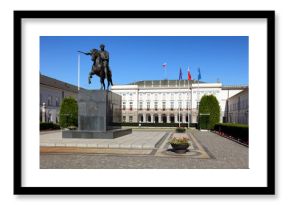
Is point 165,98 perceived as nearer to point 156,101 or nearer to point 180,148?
point 156,101

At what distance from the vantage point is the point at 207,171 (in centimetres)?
611

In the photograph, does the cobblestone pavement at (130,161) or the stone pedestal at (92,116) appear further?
the stone pedestal at (92,116)

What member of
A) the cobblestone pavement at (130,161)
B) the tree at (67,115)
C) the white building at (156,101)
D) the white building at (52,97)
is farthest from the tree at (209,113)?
the white building at (156,101)

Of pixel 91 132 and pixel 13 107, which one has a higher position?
pixel 13 107

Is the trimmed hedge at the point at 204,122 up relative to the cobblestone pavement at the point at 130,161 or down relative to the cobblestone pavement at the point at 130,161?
down

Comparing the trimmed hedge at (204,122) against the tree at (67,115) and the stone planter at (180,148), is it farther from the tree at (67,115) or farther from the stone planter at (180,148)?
→ the stone planter at (180,148)

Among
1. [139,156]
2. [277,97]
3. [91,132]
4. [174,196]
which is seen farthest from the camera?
[91,132]

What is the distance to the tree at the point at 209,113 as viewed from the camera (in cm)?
3850

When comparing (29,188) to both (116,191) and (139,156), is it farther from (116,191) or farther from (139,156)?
(139,156)

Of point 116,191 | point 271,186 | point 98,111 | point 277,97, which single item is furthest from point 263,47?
point 98,111

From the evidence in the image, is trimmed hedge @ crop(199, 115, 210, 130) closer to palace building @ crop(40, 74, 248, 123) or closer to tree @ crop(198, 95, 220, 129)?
tree @ crop(198, 95, 220, 129)

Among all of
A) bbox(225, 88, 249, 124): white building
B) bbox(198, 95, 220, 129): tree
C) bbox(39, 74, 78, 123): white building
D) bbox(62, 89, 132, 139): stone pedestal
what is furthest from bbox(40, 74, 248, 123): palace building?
bbox(62, 89, 132, 139): stone pedestal

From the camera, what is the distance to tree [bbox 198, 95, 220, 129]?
126 feet

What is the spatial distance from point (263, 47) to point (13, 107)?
17.3 ft
